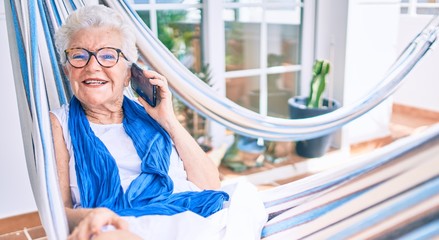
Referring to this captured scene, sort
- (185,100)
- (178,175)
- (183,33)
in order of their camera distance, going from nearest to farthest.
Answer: (178,175) → (185,100) → (183,33)

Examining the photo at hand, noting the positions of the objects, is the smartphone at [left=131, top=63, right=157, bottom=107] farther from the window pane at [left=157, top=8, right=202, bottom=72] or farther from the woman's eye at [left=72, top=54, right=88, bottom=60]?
the window pane at [left=157, top=8, right=202, bottom=72]

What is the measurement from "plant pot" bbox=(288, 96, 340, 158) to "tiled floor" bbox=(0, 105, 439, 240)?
54mm

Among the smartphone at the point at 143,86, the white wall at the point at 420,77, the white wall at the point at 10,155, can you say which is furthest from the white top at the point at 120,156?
the white wall at the point at 420,77

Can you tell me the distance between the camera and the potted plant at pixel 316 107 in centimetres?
308

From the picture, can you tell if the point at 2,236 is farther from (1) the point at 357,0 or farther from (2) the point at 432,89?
(2) the point at 432,89

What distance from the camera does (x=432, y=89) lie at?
4324 millimetres

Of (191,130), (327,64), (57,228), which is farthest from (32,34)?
(327,64)

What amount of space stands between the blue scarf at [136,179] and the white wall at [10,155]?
3.24ft

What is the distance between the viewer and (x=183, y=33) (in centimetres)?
291

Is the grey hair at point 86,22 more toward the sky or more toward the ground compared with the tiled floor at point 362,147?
more toward the sky

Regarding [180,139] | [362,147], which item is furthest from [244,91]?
[180,139]

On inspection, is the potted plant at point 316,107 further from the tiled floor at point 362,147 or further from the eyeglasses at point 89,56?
the eyeglasses at point 89,56

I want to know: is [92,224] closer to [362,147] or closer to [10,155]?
[10,155]

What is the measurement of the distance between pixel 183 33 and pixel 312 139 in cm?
97
